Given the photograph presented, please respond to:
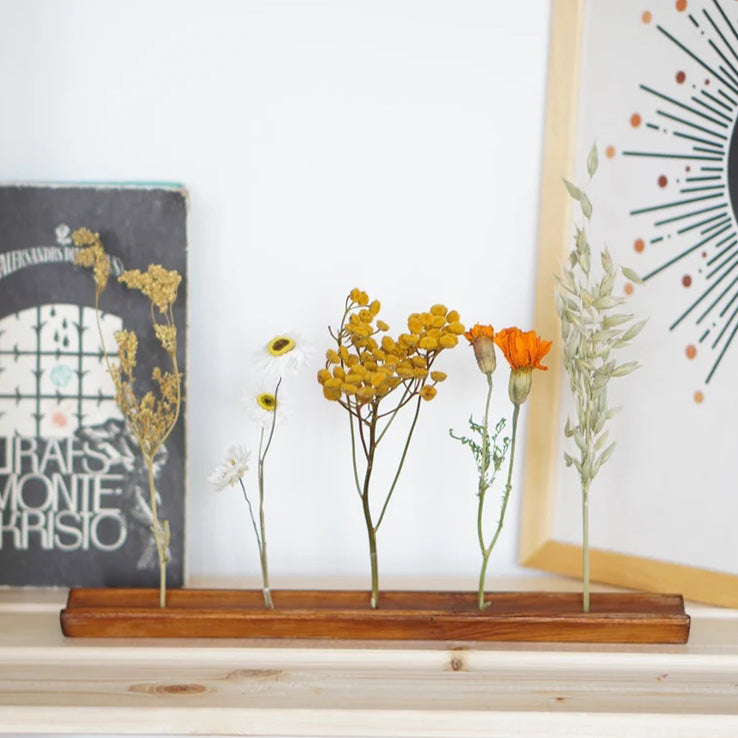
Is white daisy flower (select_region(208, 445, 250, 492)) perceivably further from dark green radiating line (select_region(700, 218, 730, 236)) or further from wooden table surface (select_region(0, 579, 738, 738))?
dark green radiating line (select_region(700, 218, 730, 236))

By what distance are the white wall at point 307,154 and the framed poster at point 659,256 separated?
0.14 feet

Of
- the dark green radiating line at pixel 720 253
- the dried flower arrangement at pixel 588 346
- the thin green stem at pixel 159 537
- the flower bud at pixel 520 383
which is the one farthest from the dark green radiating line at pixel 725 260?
the thin green stem at pixel 159 537

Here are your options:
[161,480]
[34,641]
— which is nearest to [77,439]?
[161,480]

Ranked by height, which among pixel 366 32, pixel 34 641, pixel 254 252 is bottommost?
pixel 34 641

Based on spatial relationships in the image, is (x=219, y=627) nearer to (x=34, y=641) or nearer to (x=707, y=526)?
(x=34, y=641)

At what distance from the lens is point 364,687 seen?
0.71m

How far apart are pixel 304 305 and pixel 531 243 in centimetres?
25

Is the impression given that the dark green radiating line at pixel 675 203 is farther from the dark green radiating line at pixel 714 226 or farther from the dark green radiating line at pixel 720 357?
the dark green radiating line at pixel 720 357

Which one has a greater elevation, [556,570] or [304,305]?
[304,305]

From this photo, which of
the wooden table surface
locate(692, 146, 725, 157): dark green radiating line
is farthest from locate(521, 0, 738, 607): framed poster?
the wooden table surface

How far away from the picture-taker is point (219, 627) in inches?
30.7

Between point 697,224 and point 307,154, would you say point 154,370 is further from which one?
point 697,224

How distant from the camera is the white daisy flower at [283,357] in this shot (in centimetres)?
78

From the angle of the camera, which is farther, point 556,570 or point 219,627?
point 556,570
